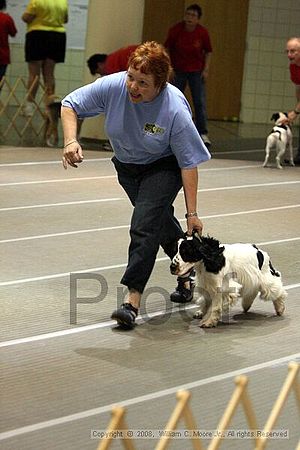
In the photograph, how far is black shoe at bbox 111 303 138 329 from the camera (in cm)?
552

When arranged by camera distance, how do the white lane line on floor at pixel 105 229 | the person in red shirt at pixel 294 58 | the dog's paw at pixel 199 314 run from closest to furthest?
1. the dog's paw at pixel 199 314
2. the white lane line on floor at pixel 105 229
3. the person in red shirt at pixel 294 58

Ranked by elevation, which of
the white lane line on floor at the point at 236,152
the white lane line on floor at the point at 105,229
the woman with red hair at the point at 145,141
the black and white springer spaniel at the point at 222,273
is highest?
the woman with red hair at the point at 145,141

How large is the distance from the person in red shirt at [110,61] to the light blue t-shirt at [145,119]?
5.81 meters

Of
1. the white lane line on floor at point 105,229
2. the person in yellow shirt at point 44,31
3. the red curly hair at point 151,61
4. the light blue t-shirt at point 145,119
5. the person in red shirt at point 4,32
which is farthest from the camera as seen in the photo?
the person in yellow shirt at point 44,31

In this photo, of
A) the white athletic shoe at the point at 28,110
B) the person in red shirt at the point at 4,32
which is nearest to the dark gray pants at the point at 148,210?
the person in red shirt at the point at 4,32

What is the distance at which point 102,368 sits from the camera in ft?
16.2

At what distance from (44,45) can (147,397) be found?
9.41 metres

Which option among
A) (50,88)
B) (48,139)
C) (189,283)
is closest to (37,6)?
(50,88)

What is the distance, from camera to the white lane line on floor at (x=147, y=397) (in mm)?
4121

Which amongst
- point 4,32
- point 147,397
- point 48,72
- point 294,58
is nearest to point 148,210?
point 147,397

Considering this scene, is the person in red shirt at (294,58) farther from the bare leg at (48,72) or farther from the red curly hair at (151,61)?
the red curly hair at (151,61)

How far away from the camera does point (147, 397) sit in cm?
457

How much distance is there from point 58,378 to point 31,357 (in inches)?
12.0

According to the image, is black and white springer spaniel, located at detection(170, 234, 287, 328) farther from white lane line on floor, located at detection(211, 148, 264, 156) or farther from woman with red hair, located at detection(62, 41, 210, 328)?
white lane line on floor, located at detection(211, 148, 264, 156)
